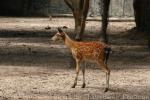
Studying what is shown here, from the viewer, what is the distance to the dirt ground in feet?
35.7

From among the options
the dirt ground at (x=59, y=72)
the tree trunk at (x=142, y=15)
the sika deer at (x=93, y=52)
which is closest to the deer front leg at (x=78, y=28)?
the dirt ground at (x=59, y=72)

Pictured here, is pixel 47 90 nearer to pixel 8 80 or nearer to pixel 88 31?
pixel 8 80

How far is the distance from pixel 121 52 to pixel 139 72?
485 cm

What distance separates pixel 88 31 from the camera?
94.0ft

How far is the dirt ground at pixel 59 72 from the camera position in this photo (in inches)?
429

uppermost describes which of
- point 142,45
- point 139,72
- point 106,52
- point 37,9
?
point 106,52

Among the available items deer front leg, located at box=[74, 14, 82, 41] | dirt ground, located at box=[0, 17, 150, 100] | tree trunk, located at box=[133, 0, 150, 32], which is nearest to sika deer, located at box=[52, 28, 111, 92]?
dirt ground, located at box=[0, 17, 150, 100]

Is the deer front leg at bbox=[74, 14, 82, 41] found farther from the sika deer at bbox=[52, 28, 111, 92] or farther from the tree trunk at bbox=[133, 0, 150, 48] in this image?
the tree trunk at bbox=[133, 0, 150, 48]

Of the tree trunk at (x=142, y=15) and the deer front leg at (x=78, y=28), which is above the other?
the deer front leg at (x=78, y=28)

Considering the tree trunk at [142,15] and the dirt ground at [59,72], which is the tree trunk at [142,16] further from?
the dirt ground at [59,72]

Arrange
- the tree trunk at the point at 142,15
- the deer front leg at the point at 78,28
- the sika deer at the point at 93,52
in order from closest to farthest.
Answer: the sika deer at the point at 93,52
the deer front leg at the point at 78,28
the tree trunk at the point at 142,15

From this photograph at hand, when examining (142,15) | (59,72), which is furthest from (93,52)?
(142,15)

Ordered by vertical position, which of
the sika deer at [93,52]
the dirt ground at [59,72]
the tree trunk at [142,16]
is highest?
the sika deer at [93,52]

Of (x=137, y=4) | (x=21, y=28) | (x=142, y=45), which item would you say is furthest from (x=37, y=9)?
(x=142, y=45)
